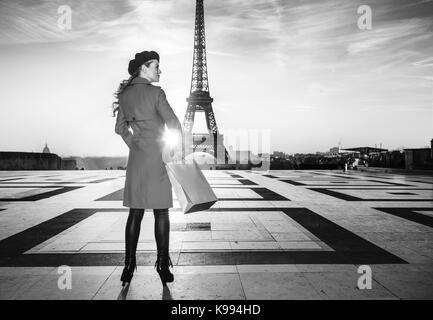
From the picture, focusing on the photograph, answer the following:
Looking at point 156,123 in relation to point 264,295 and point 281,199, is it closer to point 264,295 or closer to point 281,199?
point 264,295

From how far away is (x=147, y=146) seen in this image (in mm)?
2375

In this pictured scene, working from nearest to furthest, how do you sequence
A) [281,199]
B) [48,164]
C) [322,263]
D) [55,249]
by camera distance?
1. [322,263]
2. [55,249]
3. [281,199]
4. [48,164]

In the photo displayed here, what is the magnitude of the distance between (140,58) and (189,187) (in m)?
1.05

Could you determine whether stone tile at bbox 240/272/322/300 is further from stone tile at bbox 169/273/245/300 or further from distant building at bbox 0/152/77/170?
distant building at bbox 0/152/77/170

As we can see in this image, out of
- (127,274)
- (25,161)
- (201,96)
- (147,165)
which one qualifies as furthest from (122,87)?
(201,96)

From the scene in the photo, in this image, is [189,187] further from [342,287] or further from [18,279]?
[18,279]

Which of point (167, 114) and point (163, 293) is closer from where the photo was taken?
point (163, 293)

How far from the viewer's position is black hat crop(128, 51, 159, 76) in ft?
8.08

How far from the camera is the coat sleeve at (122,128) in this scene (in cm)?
247

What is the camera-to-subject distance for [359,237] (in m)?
3.67
